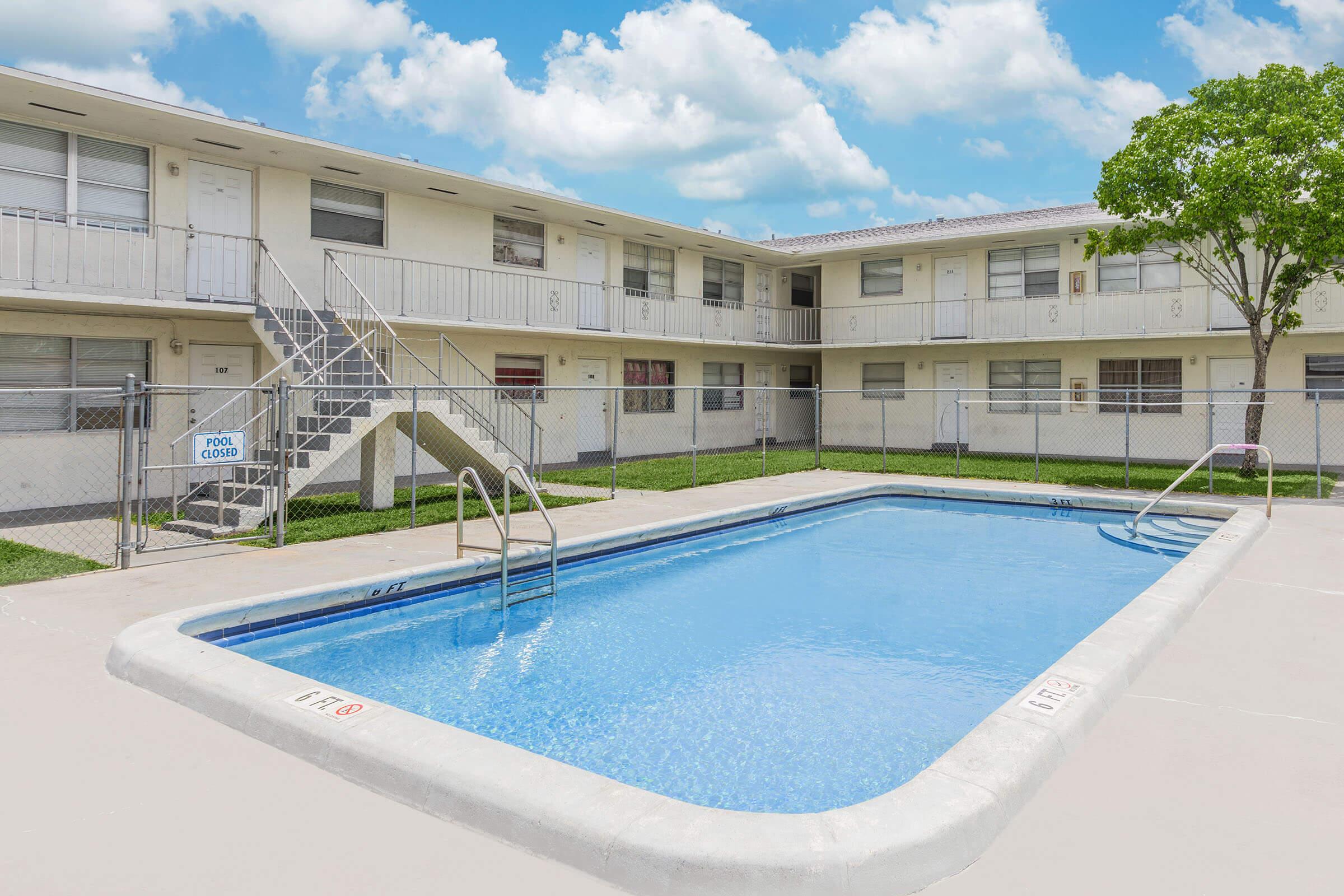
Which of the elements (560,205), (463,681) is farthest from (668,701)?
(560,205)

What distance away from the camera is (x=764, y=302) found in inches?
1019

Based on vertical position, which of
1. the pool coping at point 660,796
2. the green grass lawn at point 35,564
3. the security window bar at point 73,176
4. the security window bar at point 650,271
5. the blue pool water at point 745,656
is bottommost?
the blue pool water at point 745,656

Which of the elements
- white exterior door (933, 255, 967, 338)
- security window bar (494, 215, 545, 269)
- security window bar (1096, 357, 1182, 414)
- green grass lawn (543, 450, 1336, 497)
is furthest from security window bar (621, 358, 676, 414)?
security window bar (1096, 357, 1182, 414)

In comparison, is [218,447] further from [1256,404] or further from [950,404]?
[950,404]

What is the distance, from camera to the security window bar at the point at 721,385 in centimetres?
2408

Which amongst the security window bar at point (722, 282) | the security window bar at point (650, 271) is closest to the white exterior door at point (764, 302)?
the security window bar at point (722, 282)

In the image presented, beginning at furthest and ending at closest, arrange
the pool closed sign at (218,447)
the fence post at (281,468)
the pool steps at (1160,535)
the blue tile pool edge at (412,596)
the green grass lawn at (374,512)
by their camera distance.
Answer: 1. the pool steps at (1160,535)
2. the green grass lawn at (374,512)
3. the fence post at (281,468)
4. the pool closed sign at (218,447)
5. the blue tile pool edge at (412,596)

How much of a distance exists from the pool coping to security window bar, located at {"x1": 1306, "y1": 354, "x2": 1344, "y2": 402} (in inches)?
670

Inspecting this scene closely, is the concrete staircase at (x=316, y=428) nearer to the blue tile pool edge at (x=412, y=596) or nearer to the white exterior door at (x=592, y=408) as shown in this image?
the blue tile pool edge at (x=412, y=596)

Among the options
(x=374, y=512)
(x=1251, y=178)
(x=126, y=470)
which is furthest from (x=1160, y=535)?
(x=126, y=470)

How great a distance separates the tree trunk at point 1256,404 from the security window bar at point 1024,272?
18.8 ft

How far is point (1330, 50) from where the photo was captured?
1558 centimetres

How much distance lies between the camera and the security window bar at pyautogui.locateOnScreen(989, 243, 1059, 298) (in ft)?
71.4

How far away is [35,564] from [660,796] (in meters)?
7.74
